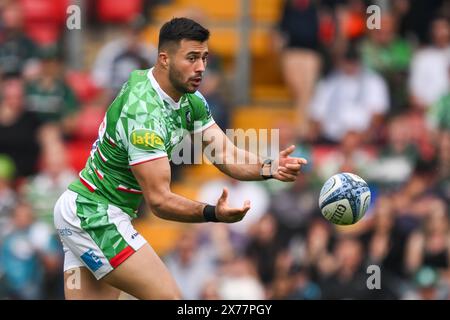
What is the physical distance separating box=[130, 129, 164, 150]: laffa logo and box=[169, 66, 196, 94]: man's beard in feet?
1.53

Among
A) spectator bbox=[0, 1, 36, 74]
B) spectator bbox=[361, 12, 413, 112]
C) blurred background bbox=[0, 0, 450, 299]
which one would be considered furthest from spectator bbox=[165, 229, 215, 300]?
spectator bbox=[0, 1, 36, 74]

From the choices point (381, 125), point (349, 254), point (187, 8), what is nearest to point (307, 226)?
point (349, 254)

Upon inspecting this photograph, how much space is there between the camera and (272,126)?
17.1m

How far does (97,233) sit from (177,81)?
1.32 metres

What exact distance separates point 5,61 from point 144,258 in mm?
8058

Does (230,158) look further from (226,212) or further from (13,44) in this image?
(13,44)

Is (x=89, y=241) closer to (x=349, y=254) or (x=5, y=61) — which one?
(x=349, y=254)

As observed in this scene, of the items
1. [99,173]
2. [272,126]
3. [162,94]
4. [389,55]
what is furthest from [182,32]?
[389,55]

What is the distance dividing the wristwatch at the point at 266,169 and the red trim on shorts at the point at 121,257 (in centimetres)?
116

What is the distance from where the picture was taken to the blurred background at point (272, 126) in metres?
15.0

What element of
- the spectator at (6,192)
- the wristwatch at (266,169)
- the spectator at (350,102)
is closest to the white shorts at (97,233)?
the wristwatch at (266,169)

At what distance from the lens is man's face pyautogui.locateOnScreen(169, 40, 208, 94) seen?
397 inches

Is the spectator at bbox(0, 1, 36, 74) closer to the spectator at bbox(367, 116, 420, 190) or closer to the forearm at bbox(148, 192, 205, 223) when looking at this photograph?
the spectator at bbox(367, 116, 420, 190)

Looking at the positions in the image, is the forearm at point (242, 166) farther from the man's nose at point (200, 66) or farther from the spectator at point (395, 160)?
the spectator at point (395, 160)
